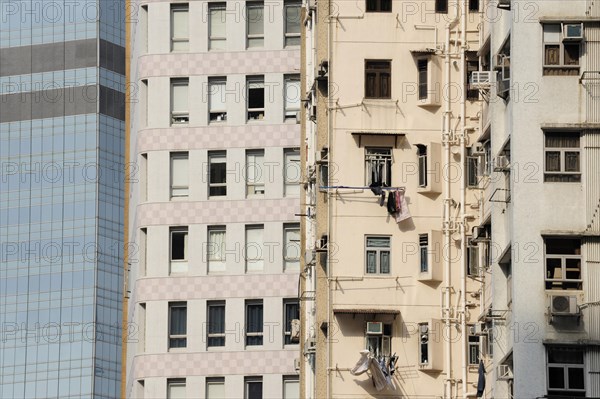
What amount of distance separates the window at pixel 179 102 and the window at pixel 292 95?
458 centimetres

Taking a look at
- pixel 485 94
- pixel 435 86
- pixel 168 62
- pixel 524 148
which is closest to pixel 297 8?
pixel 168 62

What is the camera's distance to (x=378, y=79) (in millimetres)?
75188

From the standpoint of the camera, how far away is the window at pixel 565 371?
60.4m

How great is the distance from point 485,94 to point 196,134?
28105 mm

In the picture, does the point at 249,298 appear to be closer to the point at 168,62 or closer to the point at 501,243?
the point at 168,62

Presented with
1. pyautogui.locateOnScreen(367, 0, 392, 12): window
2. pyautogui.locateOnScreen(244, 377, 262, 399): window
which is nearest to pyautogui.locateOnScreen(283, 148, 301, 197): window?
pyautogui.locateOnScreen(244, 377, 262, 399): window

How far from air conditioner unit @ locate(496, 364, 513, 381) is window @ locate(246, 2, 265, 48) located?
35.9 meters

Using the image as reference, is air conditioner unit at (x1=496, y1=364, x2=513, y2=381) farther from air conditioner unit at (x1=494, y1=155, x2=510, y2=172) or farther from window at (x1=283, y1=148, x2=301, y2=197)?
window at (x1=283, y1=148, x2=301, y2=197)

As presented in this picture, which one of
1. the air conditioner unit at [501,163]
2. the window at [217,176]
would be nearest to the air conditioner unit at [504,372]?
the air conditioner unit at [501,163]

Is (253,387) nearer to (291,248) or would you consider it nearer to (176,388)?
(176,388)

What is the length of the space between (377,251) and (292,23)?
25067 mm

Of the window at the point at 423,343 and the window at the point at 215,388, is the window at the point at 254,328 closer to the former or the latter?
the window at the point at 215,388

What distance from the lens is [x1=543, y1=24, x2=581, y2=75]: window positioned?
207 ft

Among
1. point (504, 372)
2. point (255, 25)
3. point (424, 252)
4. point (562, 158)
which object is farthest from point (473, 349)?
point (255, 25)
